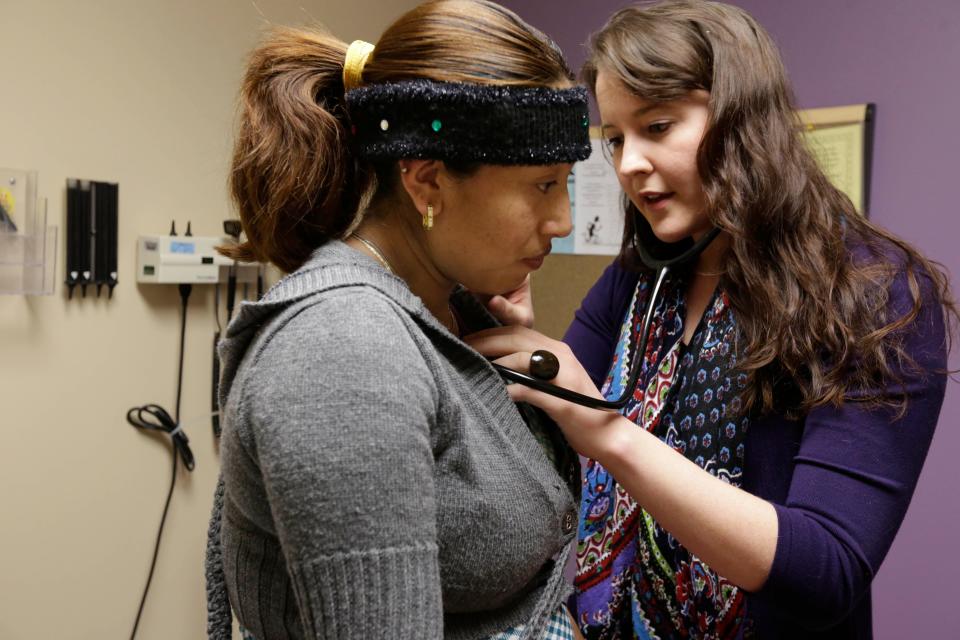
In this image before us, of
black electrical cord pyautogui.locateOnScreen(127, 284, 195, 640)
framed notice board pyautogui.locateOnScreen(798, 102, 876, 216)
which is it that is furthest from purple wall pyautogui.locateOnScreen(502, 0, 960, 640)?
black electrical cord pyautogui.locateOnScreen(127, 284, 195, 640)

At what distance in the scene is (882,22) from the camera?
208 centimetres

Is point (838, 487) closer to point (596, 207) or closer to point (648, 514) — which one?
point (648, 514)

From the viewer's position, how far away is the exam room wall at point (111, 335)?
6.70 feet

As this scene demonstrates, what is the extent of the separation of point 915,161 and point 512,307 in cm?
127

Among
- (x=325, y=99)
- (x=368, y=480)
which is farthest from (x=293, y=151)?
(x=368, y=480)

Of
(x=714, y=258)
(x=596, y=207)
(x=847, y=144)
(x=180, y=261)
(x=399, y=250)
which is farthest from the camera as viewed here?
(x=596, y=207)

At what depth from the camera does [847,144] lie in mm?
2152

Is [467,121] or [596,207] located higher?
[467,121]

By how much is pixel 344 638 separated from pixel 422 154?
463 mm

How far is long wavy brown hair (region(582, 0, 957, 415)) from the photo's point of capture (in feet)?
3.57

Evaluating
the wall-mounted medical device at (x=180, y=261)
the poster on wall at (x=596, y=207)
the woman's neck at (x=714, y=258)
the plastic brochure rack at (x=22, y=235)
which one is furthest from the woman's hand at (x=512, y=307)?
the poster on wall at (x=596, y=207)

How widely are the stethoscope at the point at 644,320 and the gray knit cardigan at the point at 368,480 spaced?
0.05m

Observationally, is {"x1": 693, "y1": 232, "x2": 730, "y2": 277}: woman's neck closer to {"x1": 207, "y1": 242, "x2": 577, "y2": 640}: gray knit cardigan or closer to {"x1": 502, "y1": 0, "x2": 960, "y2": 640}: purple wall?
{"x1": 207, "y1": 242, "x2": 577, "y2": 640}: gray knit cardigan

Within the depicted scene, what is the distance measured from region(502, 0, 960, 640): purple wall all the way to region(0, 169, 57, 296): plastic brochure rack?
1883 millimetres
